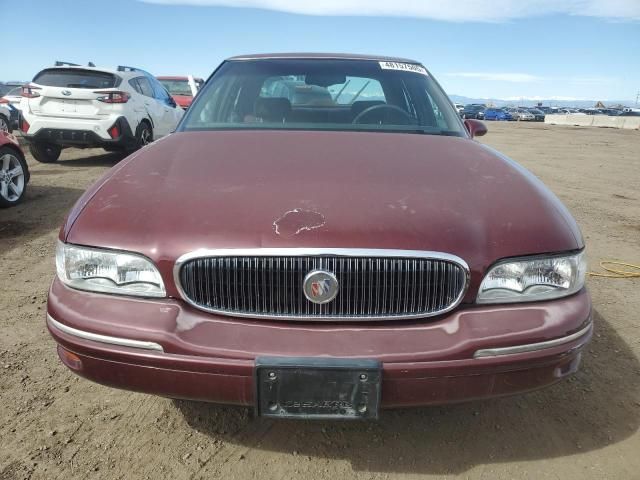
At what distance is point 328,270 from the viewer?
1.68m

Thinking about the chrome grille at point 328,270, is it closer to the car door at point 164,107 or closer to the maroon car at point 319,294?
the maroon car at point 319,294

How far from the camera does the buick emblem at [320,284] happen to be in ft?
5.48

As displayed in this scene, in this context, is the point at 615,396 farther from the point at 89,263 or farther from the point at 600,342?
the point at 89,263

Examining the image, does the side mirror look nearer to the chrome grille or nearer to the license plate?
the chrome grille

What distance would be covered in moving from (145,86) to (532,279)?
29.4 ft

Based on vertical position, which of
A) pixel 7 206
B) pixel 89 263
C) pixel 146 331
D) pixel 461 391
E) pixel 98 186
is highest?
pixel 98 186

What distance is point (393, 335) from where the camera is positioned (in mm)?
1686

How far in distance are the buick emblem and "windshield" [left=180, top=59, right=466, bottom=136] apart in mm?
1327

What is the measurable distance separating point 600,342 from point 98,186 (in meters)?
2.91

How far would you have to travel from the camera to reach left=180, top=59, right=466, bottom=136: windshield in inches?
114

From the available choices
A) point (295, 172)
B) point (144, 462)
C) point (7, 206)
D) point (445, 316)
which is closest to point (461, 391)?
point (445, 316)

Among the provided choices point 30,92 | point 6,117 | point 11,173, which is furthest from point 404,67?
point 6,117

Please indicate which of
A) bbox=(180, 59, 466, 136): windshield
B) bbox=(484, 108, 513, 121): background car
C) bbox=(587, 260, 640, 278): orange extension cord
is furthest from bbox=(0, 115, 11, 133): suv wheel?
bbox=(484, 108, 513, 121): background car

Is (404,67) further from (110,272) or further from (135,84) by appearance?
(135,84)
